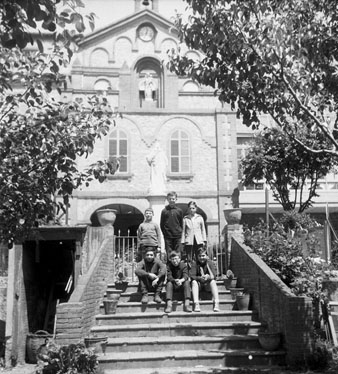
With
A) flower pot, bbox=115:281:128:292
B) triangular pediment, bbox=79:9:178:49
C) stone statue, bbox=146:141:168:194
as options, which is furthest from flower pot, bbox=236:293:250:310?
triangular pediment, bbox=79:9:178:49

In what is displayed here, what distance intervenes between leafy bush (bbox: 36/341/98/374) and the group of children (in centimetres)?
237

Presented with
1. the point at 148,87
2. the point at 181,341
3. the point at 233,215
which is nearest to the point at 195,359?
the point at 181,341

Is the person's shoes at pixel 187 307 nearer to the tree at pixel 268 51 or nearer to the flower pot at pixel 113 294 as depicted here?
the flower pot at pixel 113 294

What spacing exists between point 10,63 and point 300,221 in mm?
9228

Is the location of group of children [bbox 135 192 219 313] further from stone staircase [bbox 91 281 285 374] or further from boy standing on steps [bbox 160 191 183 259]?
stone staircase [bbox 91 281 285 374]

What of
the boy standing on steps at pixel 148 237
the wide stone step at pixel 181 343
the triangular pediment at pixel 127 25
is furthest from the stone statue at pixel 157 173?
the triangular pediment at pixel 127 25

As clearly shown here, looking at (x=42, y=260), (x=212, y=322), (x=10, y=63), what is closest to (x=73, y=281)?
(x=42, y=260)

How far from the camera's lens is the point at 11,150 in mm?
7688

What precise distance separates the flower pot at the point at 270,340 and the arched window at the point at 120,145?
49.2 ft

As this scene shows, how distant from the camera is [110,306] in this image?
9.84 meters

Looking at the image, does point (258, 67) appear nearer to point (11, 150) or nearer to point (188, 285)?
point (11, 150)

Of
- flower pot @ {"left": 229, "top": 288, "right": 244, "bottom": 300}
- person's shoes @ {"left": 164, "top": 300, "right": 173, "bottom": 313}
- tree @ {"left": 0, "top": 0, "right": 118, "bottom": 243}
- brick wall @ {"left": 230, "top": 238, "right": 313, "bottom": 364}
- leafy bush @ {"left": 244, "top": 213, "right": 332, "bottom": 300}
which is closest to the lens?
tree @ {"left": 0, "top": 0, "right": 118, "bottom": 243}

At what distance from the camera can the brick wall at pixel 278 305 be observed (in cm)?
793

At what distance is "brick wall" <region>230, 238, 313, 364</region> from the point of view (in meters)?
7.93
